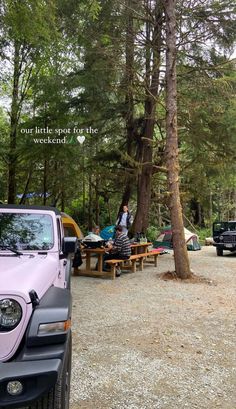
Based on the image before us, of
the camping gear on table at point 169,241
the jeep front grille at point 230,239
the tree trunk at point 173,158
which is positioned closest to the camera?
the tree trunk at point 173,158

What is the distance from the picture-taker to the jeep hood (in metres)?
2.66

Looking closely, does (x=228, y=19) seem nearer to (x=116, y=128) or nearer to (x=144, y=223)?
(x=116, y=128)

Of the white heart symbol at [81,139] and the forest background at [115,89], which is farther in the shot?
the white heart symbol at [81,139]

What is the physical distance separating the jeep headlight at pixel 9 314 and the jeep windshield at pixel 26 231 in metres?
1.56

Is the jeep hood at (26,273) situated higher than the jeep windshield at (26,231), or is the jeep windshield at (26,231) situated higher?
the jeep windshield at (26,231)

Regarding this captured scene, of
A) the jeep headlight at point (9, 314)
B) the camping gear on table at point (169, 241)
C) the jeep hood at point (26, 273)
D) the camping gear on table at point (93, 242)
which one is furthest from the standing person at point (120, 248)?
the camping gear on table at point (169, 241)

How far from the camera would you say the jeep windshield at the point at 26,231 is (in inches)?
168

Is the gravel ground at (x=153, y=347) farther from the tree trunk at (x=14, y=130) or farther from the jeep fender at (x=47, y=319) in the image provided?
the tree trunk at (x=14, y=130)

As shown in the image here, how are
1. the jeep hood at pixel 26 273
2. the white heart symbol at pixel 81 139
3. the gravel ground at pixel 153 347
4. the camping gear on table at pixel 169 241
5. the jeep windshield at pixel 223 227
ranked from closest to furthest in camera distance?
the jeep hood at pixel 26 273
the gravel ground at pixel 153 347
the white heart symbol at pixel 81 139
the jeep windshield at pixel 223 227
the camping gear on table at pixel 169 241

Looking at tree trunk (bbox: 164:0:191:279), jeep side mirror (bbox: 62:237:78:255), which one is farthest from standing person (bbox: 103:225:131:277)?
jeep side mirror (bbox: 62:237:78:255)

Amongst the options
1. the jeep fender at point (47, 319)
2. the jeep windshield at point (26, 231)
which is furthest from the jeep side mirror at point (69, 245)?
the jeep fender at point (47, 319)

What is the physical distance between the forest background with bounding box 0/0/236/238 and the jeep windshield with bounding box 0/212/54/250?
5.33 metres

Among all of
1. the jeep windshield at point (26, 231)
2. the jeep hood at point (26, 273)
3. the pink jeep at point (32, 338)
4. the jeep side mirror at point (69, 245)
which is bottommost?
the pink jeep at point (32, 338)

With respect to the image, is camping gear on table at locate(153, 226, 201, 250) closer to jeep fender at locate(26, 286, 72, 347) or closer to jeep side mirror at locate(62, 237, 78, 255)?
jeep side mirror at locate(62, 237, 78, 255)
